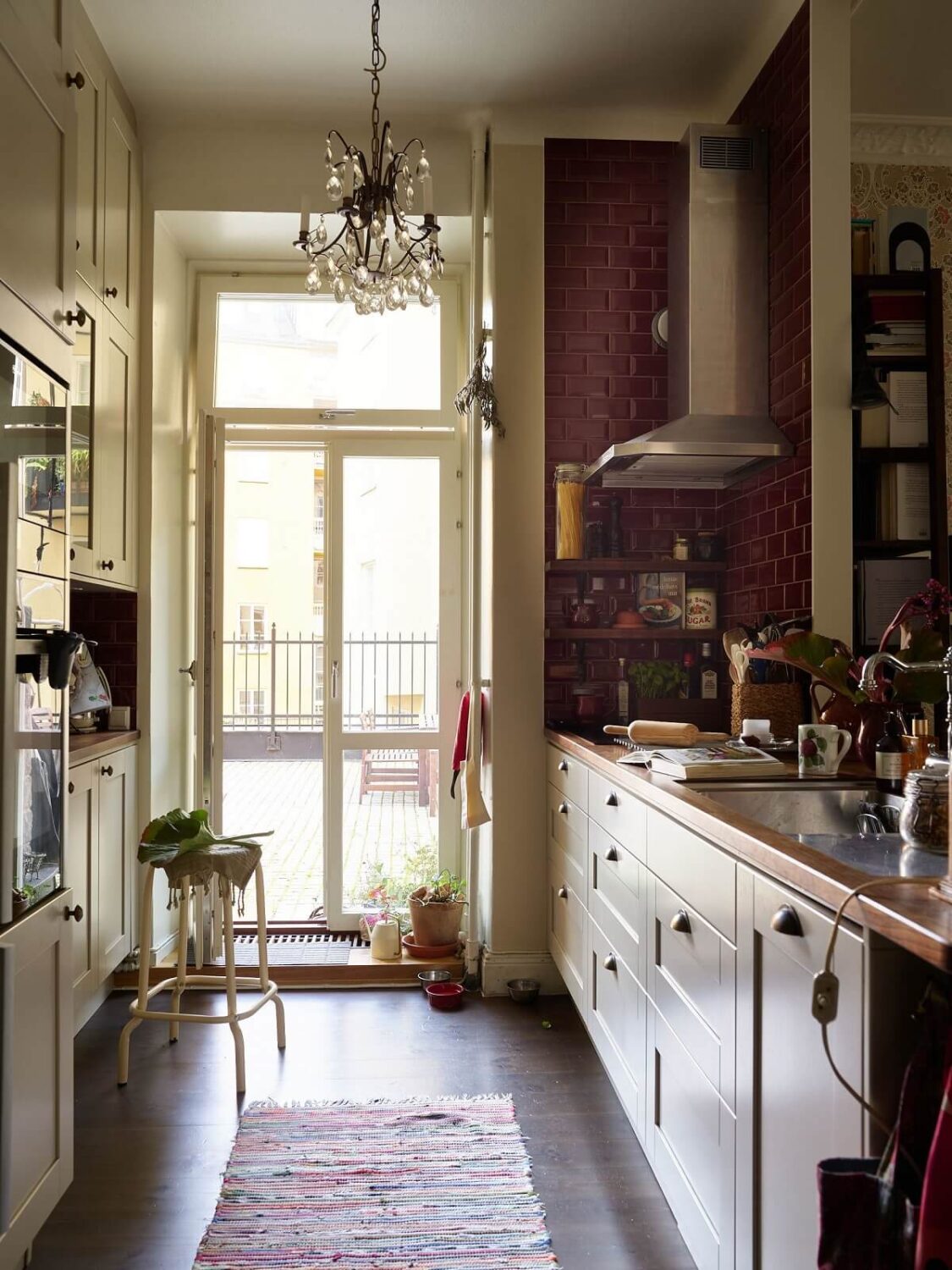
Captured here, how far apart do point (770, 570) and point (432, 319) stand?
6.29ft

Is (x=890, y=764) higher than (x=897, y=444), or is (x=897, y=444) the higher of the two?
(x=897, y=444)

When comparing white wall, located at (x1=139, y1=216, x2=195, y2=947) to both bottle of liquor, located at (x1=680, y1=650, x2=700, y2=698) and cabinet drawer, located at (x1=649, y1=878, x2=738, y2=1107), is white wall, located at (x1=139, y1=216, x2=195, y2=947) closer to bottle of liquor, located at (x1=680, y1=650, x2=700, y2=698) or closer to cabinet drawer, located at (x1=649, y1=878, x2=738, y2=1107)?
bottle of liquor, located at (x1=680, y1=650, x2=700, y2=698)

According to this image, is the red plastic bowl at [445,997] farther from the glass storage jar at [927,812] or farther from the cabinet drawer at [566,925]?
the glass storage jar at [927,812]

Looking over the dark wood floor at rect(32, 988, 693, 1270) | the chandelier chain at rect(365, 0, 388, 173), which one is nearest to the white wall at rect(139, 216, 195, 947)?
the dark wood floor at rect(32, 988, 693, 1270)

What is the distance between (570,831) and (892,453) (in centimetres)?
145

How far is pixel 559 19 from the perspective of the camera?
9.85 ft

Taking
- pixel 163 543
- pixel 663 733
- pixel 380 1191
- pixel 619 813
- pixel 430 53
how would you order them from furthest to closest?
1. pixel 163 543
2. pixel 430 53
3. pixel 663 733
4. pixel 619 813
5. pixel 380 1191

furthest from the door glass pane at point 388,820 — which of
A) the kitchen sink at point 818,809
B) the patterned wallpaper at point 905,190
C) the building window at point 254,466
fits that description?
the patterned wallpaper at point 905,190

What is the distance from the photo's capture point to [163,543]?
3777 mm

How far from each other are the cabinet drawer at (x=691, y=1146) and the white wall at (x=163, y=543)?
2.26 metres

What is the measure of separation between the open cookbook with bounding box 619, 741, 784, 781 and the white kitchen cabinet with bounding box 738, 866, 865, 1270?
1.95ft

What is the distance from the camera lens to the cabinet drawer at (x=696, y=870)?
5.10 feet

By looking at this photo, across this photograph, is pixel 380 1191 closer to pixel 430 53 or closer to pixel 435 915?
pixel 435 915

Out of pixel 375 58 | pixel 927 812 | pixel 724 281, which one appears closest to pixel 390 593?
pixel 724 281
